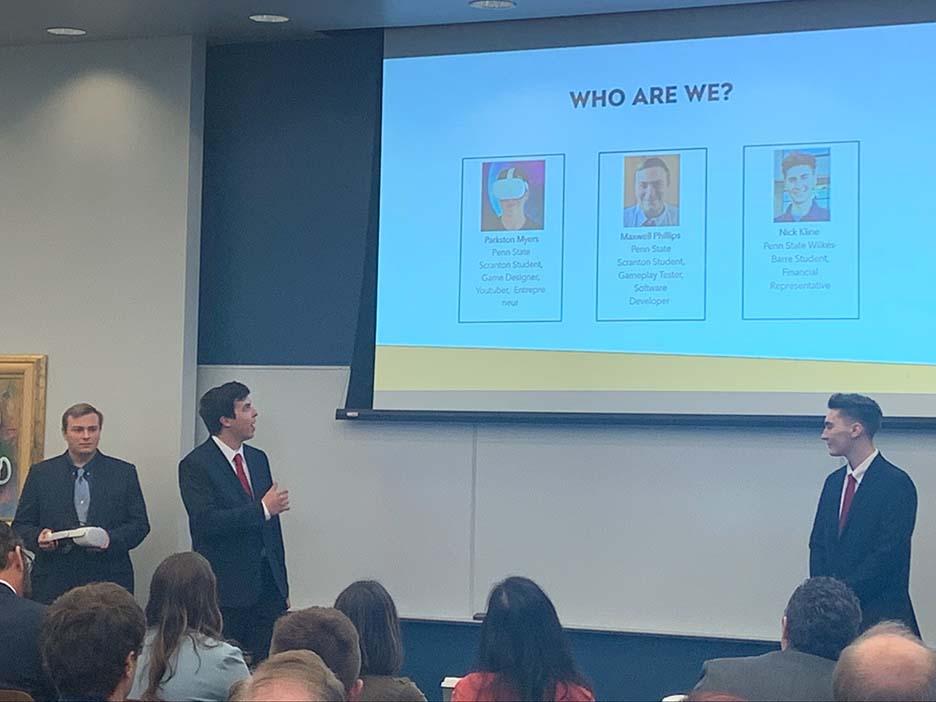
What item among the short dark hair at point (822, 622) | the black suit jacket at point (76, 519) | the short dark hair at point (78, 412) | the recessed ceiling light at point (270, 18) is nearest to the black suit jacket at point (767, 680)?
the short dark hair at point (822, 622)

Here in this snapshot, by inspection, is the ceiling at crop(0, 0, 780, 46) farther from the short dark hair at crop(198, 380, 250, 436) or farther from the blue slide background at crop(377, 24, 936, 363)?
the short dark hair at crop(198, 380, 250, 436)

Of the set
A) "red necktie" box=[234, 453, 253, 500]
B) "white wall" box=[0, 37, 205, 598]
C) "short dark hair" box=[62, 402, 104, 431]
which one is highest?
"white wall" box=[0, 37, 205, 598]

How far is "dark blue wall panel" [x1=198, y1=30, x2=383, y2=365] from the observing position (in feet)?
22.0

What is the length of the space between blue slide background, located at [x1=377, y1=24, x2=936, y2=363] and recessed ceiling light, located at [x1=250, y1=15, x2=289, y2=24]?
53 centimetres

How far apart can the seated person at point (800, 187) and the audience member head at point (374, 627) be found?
3.05 meters

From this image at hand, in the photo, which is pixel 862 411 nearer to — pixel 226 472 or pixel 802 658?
pixel 802 658

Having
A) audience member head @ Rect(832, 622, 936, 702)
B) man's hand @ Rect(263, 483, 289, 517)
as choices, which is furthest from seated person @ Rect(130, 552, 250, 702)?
man's hand @ Rect(263, 483, 289, 517)

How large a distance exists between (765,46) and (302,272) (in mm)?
2428

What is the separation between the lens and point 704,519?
6027 millimetres

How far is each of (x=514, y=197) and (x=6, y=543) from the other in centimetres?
296

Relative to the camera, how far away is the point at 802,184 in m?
5.91

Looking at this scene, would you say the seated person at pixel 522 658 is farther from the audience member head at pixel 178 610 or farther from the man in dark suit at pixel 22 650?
the man in dark suit at pixel 22 650

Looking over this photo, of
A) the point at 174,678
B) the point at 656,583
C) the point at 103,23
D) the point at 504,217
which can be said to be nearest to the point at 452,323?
the point at 504,217

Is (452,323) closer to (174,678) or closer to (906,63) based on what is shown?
(906,63)
